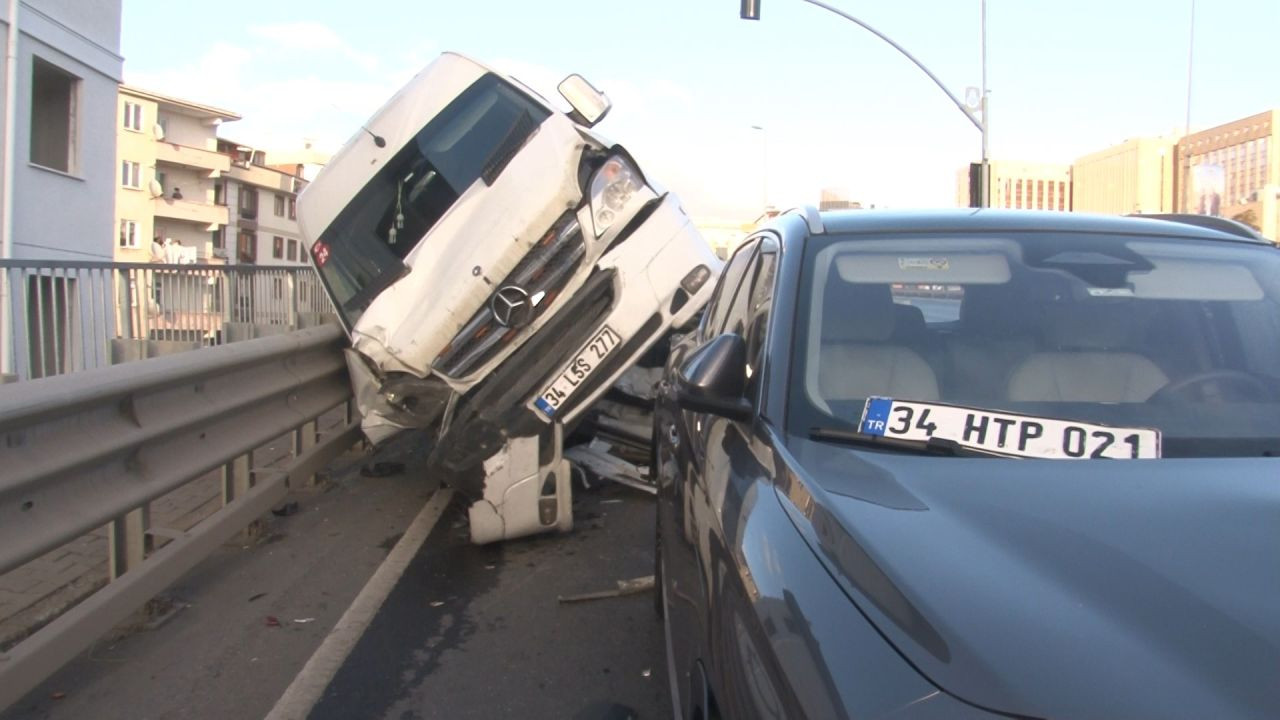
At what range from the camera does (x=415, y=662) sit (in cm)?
433

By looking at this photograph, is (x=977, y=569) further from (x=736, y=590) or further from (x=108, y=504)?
(x=108, y=504)

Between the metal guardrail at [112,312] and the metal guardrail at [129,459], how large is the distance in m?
0.67

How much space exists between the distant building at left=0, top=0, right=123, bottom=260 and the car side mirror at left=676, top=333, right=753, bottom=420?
13645 mm

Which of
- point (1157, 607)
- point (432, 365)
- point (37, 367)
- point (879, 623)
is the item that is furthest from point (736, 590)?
point (37, 367)

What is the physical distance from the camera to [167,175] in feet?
205

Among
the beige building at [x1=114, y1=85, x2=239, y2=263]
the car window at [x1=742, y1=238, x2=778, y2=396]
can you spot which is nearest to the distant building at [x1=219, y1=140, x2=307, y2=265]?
the beige building at [x1=114, y1=85, x2=239, y2=263]

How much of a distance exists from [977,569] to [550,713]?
240 cm

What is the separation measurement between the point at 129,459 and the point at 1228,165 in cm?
2915

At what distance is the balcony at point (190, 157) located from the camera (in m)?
60.0

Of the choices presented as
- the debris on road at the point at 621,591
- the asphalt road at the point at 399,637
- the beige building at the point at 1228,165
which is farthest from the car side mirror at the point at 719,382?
the beige building at the point at 1228,165

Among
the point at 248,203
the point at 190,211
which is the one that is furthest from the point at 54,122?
the point at 248,203

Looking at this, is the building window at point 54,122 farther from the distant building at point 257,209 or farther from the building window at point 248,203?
the building window at point 248,203

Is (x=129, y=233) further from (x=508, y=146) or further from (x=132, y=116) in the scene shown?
(x=508, y=146)

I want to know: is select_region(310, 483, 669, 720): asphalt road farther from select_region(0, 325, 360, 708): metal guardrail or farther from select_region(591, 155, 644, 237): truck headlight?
select_region(591, 155, 644, 237): truck headlight
